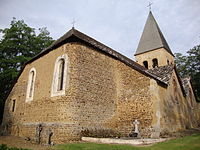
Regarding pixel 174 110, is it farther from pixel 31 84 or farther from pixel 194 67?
pixel 194 67

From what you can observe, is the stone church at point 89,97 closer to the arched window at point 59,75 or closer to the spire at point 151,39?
the arched window at point 59,75

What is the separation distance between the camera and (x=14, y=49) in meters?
24.9

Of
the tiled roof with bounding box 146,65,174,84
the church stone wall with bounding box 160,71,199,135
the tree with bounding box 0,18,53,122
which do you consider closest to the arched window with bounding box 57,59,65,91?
the church stone wall with bounding box 160,71,199,135

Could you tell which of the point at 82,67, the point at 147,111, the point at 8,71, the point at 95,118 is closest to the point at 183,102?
the point at 147,111

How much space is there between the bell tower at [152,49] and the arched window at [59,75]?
16463 millimetres

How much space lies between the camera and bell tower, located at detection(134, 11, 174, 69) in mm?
25858

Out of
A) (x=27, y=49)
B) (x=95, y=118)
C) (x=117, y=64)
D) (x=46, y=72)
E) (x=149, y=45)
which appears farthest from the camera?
(x=149, y=45)

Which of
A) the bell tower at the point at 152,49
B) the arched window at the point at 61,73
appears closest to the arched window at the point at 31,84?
the arched window at the point at 61,73

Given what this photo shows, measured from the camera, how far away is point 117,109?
46.6 ft

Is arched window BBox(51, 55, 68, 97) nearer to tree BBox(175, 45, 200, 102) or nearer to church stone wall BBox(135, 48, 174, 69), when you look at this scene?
church stone wall BBox(135, 48, 174, 69)

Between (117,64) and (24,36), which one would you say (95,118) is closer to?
(117,64)

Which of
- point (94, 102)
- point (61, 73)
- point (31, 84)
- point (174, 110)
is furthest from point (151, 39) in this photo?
point (31, 84)

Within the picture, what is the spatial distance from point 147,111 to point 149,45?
1692 centimetres

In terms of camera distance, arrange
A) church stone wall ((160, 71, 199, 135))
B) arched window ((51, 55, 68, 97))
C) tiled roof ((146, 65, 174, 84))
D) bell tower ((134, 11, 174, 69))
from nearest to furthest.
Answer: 1. arched window ((51, 55, 68, 97))
2. church stone wall ((160, 71, 199, 135))
3. tiled roof ((146, 65, 174, 84))
4. bell tower ((134, 11, 174, 69))
